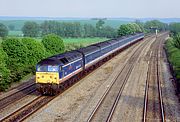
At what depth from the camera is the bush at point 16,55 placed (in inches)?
1476

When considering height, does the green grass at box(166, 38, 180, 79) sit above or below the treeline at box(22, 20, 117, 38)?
above

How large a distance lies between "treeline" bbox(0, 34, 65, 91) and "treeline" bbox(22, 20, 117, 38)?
119 metres

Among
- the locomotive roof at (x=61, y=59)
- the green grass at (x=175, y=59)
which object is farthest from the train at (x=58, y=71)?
the green grass at (x=175, y=59)

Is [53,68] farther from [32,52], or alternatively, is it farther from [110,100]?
[32,52]

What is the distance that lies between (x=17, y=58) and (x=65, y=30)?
13459 cm

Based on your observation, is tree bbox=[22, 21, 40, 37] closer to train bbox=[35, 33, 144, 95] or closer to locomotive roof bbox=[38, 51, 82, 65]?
train bbox=[35, 33, 144, 95]

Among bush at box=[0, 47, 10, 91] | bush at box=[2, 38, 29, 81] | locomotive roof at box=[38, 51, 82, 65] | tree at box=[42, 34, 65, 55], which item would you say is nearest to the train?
locomotive roof at box=[38, 51, 82, 65]

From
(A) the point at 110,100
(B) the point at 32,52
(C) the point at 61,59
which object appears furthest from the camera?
(B) the point at 32,52

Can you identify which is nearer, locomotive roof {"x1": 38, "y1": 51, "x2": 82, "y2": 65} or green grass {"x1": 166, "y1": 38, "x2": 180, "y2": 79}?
locomotive roof {"x1": 38, "y1": 51, "x2": 82, "y2": 65}

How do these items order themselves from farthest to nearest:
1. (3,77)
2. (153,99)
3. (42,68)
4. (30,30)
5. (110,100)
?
(30,30) < (3,77) < (42,68) < (153,99) < (110,100)

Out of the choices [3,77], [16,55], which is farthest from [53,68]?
[16,55]

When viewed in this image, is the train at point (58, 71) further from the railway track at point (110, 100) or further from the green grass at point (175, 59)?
the green grass at point (175, 59)

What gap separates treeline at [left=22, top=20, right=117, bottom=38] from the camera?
162m

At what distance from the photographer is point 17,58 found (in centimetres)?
3834
